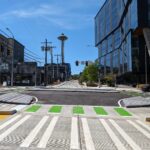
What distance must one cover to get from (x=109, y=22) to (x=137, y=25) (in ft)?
188

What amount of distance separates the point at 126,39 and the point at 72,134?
93268mm

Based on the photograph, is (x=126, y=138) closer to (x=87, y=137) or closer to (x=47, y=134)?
(x=87, y=137)

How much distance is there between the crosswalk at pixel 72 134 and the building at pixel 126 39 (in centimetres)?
6175

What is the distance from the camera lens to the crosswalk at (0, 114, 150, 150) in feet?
36.1

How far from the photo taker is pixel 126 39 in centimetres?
10431

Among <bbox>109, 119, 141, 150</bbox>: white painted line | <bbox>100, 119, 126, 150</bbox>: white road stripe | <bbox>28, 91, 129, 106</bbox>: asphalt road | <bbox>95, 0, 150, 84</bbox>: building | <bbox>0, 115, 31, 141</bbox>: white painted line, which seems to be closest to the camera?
<bbox>100, 119, 126, 150</bbox>: white road stripe

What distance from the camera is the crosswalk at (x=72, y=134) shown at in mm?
10995

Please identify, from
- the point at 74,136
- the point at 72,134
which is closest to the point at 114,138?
the point at 74,136

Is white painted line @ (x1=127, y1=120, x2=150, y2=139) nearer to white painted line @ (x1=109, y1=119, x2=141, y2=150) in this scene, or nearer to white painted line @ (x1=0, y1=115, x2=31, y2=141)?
white painted line @ (x1=109, y1=119, x2=141, y2=150)

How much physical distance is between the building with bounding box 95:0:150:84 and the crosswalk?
61753 mm

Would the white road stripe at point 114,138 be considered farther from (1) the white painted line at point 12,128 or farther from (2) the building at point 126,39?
(2) the building at point 126,39

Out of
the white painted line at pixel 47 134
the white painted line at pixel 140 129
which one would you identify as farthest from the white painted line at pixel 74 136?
the white painted line at pixel 140 129

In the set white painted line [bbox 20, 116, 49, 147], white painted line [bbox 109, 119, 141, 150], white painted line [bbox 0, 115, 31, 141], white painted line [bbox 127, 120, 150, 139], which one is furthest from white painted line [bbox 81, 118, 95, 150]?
white painted line [bbox 0, 115, 31, 141]

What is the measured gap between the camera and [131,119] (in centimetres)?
1895
